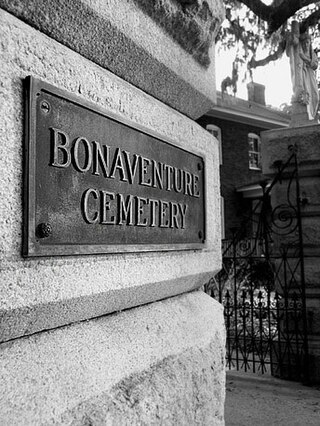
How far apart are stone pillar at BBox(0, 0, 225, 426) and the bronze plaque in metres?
0.03

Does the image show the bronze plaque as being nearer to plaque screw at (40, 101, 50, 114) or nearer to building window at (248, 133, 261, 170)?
plaque screw at (40, 101, 50, 114)

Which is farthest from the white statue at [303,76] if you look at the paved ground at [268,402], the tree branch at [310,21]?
the paved ground at [268,402]

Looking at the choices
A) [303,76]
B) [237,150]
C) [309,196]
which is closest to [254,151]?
[237,150]

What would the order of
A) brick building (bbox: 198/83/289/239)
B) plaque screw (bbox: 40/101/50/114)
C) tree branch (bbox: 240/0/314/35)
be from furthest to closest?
brick building (bbox: 198/83/289/239) → tree branch (bbox: 240/0/314/35) → plaque screw (bbox: 40/101/50/114)

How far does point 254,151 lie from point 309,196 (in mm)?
16686

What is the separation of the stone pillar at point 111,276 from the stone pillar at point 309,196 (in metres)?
2.88

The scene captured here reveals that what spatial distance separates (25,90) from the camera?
1098mm

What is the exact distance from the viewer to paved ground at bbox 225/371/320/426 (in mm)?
3129

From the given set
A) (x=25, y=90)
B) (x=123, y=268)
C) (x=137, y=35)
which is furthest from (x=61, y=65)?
(x=123, y=268)

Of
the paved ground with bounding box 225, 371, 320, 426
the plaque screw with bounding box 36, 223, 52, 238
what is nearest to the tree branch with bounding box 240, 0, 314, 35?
the paved ground with bounding box 225, 371, 320, 426

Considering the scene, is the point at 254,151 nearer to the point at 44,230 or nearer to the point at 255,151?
the point at 255,151

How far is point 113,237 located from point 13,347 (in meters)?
0.48

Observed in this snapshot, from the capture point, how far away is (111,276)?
1374 millimetres

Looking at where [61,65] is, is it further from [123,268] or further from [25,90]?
[123,268]
